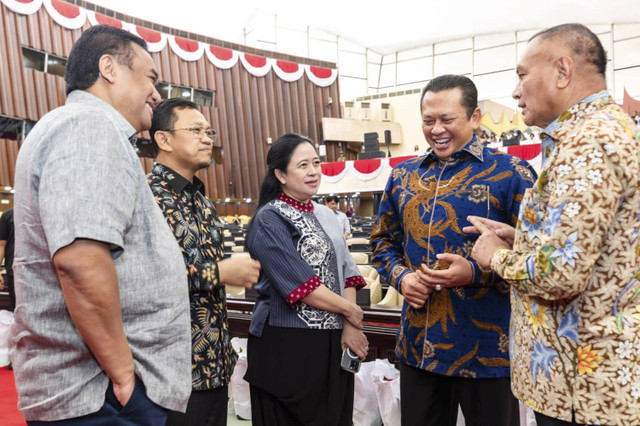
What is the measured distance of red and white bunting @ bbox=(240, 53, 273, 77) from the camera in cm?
1600

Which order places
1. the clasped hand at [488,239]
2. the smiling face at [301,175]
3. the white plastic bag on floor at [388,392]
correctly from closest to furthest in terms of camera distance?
1. the clasped hand at [488,239]
2. the smiling face at [301,175]
3. the white plastic bag on floor at [388,392]

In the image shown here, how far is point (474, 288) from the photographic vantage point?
1568 millimetres

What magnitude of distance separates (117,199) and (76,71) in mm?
343

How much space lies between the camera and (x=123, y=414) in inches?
40.1

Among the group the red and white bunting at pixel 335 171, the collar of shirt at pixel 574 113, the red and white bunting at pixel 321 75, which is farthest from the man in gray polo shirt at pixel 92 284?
the red and white bunting at pixel 321 75

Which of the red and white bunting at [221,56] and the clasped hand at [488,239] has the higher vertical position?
the red and white bunting at [221,56]

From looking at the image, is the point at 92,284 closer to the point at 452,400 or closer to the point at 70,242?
the point at 70,242

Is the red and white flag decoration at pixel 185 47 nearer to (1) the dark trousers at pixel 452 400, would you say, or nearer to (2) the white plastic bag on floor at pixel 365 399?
(2) the white plastic bag on floor at pixel 365 399

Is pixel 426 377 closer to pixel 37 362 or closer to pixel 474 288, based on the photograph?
pixel 474 288

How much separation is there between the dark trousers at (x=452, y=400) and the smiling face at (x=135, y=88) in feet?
3.45

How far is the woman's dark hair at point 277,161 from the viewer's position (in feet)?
6.58

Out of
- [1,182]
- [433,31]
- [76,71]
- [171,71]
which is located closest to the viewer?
[76,71]

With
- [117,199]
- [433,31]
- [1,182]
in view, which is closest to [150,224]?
[117,199]

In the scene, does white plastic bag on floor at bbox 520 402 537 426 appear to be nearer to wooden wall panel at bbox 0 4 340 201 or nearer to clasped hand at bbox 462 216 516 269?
clasped hand at bbox 462 216 516 269
